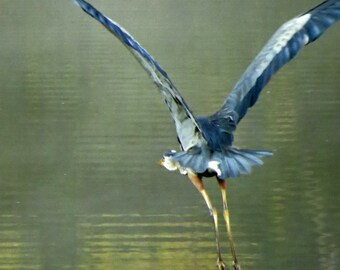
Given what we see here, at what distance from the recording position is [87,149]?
8.41 meters

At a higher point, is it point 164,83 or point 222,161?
point 164,83

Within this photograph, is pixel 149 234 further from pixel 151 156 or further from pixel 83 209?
pixel 151 156

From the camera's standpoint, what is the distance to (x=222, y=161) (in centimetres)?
482

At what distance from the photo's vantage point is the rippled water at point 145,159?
19.6ft

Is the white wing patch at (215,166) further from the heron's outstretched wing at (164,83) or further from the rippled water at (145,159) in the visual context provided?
the rippled water at (145,159)

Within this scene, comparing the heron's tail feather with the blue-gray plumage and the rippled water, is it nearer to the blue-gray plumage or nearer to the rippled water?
the blue-gray plumage

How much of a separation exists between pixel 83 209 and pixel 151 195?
1.52ft

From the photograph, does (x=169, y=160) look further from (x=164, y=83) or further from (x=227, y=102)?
(x=227, y=102)

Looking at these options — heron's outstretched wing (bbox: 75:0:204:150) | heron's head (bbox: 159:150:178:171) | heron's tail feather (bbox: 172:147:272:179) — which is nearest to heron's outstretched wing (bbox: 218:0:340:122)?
heron's outstretched wing (bbox: 75:0:204:150)

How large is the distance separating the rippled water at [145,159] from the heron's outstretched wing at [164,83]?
74cm

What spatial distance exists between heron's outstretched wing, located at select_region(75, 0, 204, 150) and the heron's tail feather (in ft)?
0.46

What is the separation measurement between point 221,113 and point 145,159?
2654 millimetres

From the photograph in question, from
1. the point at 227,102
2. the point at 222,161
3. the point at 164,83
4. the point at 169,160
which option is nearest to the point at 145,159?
the point at 227,102

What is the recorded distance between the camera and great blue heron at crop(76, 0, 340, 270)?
482cm
